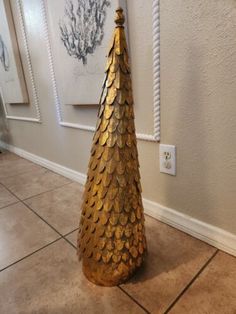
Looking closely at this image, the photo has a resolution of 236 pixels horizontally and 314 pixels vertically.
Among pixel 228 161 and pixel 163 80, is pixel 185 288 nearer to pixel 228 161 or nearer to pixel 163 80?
pixel 228 161

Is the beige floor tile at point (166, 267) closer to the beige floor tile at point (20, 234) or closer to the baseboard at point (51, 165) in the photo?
the beige floor tile at point (20, 234)

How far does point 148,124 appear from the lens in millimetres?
726

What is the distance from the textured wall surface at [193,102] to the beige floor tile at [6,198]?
64 cm

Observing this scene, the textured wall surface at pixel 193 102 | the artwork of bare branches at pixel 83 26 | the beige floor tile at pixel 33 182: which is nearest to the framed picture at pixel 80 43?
the artwork of bare branches at pixel 83 26

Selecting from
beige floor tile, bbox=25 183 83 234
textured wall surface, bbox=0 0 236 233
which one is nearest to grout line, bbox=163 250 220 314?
textured wall surface, bbox=0 0 236 233

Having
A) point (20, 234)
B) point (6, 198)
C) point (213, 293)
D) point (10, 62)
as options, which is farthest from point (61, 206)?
point (10, 62)

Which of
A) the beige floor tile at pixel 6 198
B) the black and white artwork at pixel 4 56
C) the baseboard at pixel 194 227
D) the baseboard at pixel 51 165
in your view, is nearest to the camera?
the baseboard at pixel 194 227

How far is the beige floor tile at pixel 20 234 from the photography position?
68 cm

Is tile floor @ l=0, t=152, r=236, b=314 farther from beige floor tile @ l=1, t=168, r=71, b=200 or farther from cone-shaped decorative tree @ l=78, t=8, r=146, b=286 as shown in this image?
beige floor tile @ l=1, t=168, r=71, b=200

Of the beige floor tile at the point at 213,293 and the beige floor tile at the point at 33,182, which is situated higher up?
the beige floor tile at the point at 213,293

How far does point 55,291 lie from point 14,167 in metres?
1.13

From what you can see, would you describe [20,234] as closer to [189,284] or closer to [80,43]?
[189,284]

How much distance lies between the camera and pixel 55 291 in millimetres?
534

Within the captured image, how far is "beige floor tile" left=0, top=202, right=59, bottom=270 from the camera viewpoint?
68 centimetres
